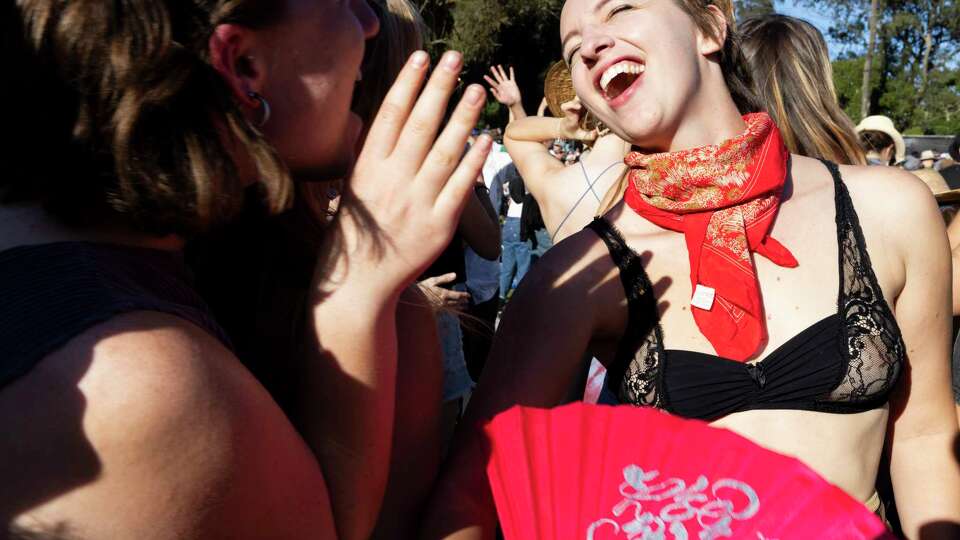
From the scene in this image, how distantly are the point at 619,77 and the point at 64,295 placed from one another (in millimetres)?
1415

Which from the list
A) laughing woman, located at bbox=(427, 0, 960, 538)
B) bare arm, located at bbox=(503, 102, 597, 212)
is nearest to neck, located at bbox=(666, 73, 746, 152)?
laughing woman, located at bbox=(427, 0, 960, 538)

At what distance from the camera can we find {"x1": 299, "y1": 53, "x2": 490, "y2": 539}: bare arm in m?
1.03

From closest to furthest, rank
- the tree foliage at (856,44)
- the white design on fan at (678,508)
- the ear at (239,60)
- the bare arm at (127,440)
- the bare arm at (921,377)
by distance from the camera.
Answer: the bare arm at (127,440) → the ear at (239,60) → the white design on fan at (678,508) → the bare arm at (921,377) → the tree foliage at (856,44)

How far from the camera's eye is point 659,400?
1736 mm

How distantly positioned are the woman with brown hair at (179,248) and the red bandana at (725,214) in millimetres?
917

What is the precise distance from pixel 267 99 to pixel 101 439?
0.50 metres

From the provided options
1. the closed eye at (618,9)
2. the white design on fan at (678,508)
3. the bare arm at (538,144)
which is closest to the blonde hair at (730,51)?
the closed eye at (618,9)

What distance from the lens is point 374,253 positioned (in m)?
1.03

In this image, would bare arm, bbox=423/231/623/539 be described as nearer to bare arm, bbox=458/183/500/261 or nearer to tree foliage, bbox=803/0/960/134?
bare arm, bbox=458/183/500/261

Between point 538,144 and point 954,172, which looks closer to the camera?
point 538,144

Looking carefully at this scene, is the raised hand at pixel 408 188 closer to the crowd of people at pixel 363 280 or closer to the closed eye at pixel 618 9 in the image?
the crowd of people at pixel 363 280

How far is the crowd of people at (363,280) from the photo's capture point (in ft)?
2.69

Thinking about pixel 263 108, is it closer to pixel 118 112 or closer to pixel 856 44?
pixel 118 112

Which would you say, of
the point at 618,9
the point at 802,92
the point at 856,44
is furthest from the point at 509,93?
the point at 856,44
